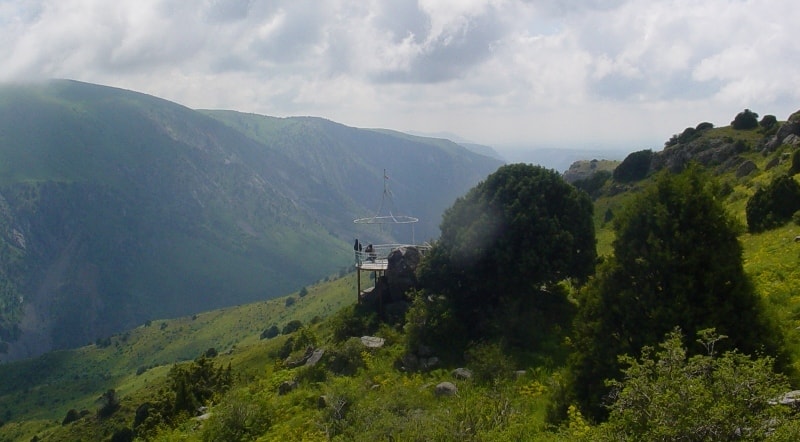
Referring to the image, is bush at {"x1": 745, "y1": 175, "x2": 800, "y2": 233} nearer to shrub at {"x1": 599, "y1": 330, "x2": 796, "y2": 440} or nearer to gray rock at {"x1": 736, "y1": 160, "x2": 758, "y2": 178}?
gray rock at {"x1": 736, "y1": 160, "x2": 758, "y2": 178}

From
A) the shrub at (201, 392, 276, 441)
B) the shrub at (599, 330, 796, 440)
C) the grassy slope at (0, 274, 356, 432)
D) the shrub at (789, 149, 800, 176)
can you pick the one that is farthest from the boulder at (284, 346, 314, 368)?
the grassy slope at (0, 274, 356, 432)

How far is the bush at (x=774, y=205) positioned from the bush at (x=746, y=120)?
47.6 m

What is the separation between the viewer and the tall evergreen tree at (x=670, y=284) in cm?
1358

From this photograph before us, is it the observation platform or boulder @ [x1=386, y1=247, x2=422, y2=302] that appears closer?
boulder @ [x1=386, y1=247, x2=422, y2=302]

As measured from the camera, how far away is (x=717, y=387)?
347 inches

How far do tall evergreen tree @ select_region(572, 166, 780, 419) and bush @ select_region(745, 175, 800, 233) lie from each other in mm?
18197

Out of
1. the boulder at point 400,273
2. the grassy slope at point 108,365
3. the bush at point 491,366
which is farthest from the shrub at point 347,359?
the grassy slope at point 108,365

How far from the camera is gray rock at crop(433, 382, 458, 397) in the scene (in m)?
20.3

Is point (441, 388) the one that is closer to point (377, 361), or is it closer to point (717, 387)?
point (377, 361)

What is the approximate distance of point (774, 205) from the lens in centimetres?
2934

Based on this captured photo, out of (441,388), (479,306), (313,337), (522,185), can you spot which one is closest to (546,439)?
(441,388)

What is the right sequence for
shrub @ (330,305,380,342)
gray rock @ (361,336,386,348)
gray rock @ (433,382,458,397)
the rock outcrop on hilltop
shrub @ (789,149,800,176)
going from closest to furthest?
gray rock @ (433,382,458,397) < gray rock @ (361,336,386,348) < shrub @ (330,305,380,342) < shrub @ (789,149,800,176) < the rock outcrop on hilltop

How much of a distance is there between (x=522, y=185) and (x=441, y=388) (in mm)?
13743

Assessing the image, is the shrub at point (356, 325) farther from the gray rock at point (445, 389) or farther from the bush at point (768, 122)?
the bush at point (768, 122)
